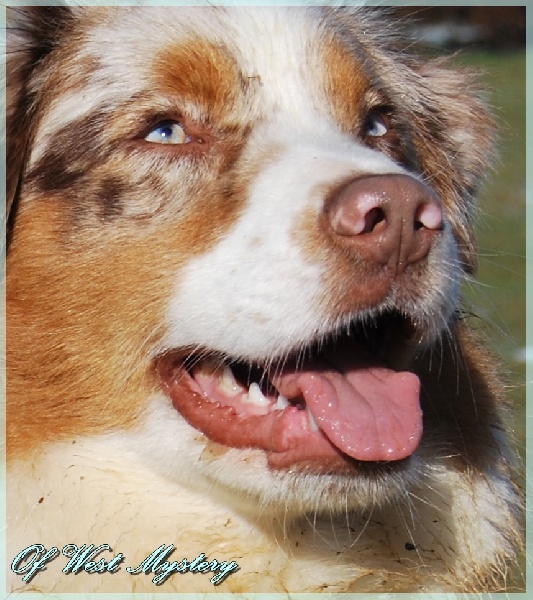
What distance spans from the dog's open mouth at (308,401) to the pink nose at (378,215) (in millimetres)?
419

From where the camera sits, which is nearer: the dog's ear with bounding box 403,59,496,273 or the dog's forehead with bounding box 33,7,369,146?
the dog's forehead with bounding box 33,7,369,146

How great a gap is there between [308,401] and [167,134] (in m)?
1.14

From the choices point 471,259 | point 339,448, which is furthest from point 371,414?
point 471,259

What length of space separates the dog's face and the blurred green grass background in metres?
1.00

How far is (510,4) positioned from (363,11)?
44.4ft

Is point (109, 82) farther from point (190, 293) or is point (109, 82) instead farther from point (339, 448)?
point (339, 448)

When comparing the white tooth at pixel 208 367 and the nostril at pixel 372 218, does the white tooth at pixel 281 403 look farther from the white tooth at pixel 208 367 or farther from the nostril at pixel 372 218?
the nostril at pixel 372 218

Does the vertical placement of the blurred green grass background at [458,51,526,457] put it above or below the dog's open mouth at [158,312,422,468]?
below

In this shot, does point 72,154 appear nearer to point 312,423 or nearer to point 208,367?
point 208,367

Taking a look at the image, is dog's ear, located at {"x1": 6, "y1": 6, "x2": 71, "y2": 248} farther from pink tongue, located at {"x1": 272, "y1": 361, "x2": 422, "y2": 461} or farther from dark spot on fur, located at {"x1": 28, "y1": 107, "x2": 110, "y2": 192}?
pink tongue, located at {"x1": 272, "y1": 361, "x2": 422, "y2": 461}

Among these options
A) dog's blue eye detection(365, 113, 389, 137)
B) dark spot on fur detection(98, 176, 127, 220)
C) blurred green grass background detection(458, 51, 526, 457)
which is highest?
dark spot on fur detection(98, 176, 127, 220)

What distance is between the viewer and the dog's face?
3.24 meters

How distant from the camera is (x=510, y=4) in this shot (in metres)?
17.6

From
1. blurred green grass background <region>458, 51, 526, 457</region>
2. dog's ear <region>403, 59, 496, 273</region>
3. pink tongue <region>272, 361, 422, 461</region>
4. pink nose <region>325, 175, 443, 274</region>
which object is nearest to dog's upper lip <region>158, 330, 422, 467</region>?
pink tongue <region>272, 361, 422, 461</region>
